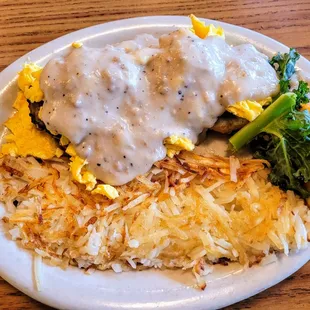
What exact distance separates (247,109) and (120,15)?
5.13 ft

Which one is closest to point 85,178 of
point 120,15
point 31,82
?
point 31,82

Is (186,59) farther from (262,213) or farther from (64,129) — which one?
(262,213)

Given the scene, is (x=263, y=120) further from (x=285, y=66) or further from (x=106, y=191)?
(x=106, y=191)

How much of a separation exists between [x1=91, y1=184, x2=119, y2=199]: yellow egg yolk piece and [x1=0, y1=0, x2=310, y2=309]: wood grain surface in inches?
54.0

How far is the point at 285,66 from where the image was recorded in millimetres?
2756

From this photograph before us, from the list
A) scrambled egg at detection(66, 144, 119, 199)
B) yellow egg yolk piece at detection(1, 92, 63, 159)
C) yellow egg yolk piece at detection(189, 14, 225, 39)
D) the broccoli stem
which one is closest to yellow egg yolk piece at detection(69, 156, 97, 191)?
scrambled egg at detection(66, 144, 119, 199)

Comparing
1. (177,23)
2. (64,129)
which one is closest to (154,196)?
(64,129)

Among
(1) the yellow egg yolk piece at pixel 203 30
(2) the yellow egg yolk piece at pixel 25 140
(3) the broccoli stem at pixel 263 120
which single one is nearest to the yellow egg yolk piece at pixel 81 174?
(2) the yellow egg yolk piece at pixel 25 140

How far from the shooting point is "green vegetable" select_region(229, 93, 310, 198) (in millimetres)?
2449

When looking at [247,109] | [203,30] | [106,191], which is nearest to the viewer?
[106,191]

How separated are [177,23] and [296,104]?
41.7 inches

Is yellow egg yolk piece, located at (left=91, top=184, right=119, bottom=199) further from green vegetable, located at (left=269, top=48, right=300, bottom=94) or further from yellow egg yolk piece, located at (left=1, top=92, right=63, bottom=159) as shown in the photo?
green vegetable, located at (left=269, top=48, right=300, bottom=94)

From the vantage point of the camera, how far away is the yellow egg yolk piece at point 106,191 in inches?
96.4

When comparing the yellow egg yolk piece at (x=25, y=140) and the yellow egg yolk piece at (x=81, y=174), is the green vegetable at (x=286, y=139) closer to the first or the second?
the yellow egg yolk piece at (x=81, y=174)
